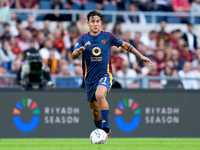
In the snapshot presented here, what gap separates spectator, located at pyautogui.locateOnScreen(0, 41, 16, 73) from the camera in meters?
16.4

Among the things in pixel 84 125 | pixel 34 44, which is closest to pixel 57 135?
pixel 84 125

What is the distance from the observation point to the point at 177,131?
555 inches

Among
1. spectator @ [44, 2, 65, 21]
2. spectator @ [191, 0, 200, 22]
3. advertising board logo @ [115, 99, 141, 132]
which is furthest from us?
spectator @ [191, 0, 200, 22]

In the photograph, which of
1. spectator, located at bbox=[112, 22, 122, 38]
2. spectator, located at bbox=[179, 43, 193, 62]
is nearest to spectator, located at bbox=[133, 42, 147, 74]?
spectator, located at bbox=[112, 22, 122, 38]

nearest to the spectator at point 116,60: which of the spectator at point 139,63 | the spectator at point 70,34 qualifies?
the spectator at point 139,63

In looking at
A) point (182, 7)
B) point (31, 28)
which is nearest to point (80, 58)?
point (31, 28)

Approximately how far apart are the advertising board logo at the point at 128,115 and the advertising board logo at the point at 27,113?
A: 6.24ft

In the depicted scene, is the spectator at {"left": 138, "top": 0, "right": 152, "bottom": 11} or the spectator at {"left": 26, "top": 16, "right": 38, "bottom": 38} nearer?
the spectator at {"left": 26, "top": 16, "right": 38, "bottom": 38}

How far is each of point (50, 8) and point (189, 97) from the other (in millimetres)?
6896

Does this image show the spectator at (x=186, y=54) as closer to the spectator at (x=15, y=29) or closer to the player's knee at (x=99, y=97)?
the spectator at (x=15, y=29)

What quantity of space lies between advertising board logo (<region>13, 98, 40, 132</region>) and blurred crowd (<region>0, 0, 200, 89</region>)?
1805 millimetres

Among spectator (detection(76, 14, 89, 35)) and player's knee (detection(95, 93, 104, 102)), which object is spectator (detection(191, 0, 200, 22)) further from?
player's knee (detection(95, 93, 104, 102))

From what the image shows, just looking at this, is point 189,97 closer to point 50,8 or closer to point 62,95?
point 62,95

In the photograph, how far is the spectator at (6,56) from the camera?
16356mm
